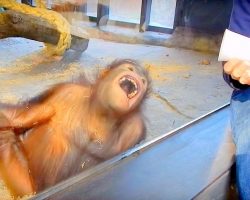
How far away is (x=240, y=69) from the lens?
30.6 inches

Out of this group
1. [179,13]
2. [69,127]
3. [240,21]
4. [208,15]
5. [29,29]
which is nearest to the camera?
[69,127]

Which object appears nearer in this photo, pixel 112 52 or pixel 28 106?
pixel 28 106

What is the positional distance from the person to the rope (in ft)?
1.24

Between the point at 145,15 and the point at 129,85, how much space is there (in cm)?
49

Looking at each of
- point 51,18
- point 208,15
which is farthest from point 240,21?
point 208,15

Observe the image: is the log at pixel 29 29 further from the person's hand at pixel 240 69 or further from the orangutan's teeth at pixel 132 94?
the person's hand at pixel 240 69

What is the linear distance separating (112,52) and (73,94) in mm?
246

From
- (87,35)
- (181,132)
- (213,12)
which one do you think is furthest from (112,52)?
(213,12)

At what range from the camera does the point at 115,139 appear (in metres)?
0.77

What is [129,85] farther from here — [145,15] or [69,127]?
[145,15]

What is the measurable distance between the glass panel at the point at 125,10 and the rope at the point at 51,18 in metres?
0.17

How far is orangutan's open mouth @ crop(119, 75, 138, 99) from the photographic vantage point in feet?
2.38

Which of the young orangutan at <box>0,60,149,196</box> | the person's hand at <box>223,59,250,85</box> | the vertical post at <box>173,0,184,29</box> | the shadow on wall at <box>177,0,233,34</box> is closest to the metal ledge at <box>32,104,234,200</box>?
the young orangutan at <box>0,60,149,196</box>

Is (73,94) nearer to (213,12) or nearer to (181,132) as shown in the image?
(181,132)
